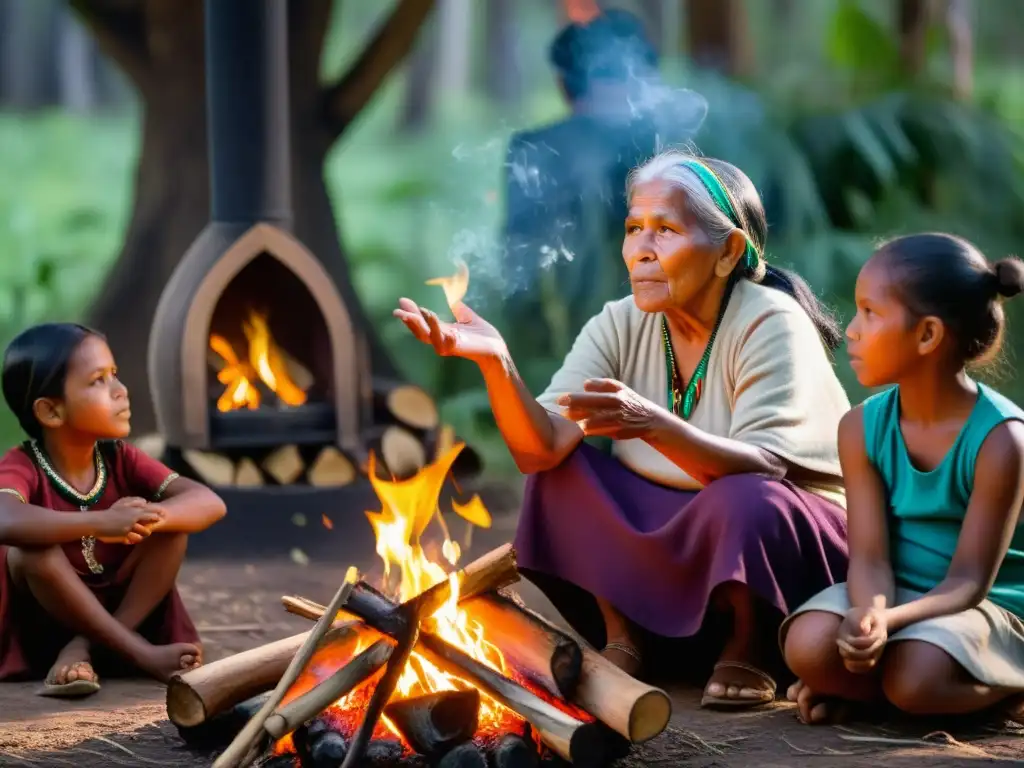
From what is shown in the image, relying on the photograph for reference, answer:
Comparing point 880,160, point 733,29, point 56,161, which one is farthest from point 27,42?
point 880,160

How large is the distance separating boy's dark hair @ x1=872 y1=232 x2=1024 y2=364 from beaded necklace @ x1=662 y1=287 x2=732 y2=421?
60 cm

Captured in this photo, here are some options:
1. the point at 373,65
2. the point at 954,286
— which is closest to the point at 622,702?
the point at 954,286

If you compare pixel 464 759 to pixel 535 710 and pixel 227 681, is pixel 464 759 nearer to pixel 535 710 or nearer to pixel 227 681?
pixel 535 710

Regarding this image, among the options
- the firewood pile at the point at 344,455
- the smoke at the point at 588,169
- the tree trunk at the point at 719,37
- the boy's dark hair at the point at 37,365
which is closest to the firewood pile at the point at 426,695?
the boy's dark hair at the point at 37,365

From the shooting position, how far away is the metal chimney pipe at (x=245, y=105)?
5.70 meters

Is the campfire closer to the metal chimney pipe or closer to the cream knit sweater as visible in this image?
the cream knit sweater

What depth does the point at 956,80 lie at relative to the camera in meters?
10.8

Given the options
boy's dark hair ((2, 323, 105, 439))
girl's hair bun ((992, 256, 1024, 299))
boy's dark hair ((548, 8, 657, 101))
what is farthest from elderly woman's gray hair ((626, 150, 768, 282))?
boy's dark hair ((548, 8, 657, 101))

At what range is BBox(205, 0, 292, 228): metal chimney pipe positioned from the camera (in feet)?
18.7

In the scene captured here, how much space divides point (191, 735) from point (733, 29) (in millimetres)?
6816

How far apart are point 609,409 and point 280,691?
100cm

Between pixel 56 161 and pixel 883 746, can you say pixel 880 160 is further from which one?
pixel 56 161

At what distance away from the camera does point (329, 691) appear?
2.94 m

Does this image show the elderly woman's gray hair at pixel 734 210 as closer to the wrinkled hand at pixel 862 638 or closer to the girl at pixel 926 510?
the girl at pixel 926 510
